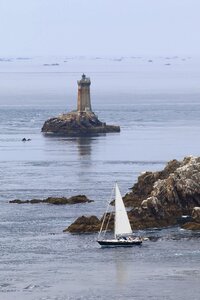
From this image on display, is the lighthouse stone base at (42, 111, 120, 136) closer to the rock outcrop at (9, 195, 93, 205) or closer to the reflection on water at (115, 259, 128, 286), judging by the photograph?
the rock outcrop at (9, 195, 93, 205)

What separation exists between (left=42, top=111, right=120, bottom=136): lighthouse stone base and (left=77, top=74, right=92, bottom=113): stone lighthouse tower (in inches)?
25.5

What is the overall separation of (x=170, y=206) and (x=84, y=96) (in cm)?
7719

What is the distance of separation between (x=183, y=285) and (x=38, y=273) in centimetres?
786

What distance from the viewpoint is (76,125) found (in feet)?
511

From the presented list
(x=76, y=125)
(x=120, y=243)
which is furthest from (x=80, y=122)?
(x=120, y=243)

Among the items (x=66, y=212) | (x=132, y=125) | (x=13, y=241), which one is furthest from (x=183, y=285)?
(x=132, y=125)

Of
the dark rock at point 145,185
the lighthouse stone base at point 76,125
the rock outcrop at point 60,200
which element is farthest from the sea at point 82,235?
the lighthouse stone base at point 76,125

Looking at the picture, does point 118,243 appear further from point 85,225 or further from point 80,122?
point 80,122

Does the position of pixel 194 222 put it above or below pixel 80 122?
below

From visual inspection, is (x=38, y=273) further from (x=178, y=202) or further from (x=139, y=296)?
(x=178, y=202)

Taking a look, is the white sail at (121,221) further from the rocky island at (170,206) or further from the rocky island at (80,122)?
the rocky island at (80,122)

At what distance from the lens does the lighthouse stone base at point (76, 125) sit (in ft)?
509

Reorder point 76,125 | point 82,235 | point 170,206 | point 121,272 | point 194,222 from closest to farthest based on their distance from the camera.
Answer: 1. point 121,272
2. point 82,235
3. point 194,222
4. point 170,206
5. point 76,125

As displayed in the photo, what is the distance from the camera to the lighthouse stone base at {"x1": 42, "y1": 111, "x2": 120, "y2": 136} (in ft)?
509
